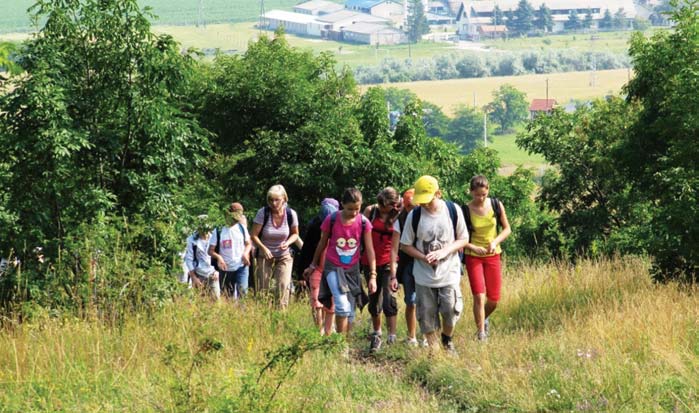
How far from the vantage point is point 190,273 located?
36.5ft

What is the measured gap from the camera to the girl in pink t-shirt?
856 cm

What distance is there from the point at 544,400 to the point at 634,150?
61.0ft

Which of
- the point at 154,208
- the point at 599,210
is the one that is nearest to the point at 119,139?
the point at 154,208

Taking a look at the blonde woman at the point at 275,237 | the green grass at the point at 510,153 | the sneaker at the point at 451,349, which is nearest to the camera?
the sneaker at the point at 451,349

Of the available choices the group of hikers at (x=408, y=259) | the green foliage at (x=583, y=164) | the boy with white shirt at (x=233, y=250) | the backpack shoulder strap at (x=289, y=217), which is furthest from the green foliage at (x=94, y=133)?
the green foliage at (x=583, y=164)

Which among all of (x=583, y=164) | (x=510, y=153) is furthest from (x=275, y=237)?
(x=510, y=153)

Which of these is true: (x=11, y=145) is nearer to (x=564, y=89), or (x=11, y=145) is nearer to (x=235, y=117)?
(x=235, y=117)

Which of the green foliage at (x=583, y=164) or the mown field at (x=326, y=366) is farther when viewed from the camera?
the green foliage at (x=583, y=164)

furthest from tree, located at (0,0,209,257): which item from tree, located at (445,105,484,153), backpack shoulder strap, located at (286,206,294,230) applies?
tree, located at (445,105,484,153)

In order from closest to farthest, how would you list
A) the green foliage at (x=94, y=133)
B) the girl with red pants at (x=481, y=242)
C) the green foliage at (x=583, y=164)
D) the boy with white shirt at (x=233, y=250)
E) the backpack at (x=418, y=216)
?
1. the backpack at (x=418, y=216)
2. the girl with red pants at (x=481, y=242)
3. the green foliage at (x=94, y=133)
4. the boy with white shirt at (x=233, y=250)
5. the green foliage at (x=583, y=164)

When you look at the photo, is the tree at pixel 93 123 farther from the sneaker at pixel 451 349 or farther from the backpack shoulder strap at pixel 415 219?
the sneaker at pixel 451 349

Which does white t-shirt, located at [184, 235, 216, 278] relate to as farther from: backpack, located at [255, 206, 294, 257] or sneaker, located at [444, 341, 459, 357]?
sneaker, located at [444, 341, 459, 357]

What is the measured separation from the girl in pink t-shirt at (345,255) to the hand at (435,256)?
0.65 metres

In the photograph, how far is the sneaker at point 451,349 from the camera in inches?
306
